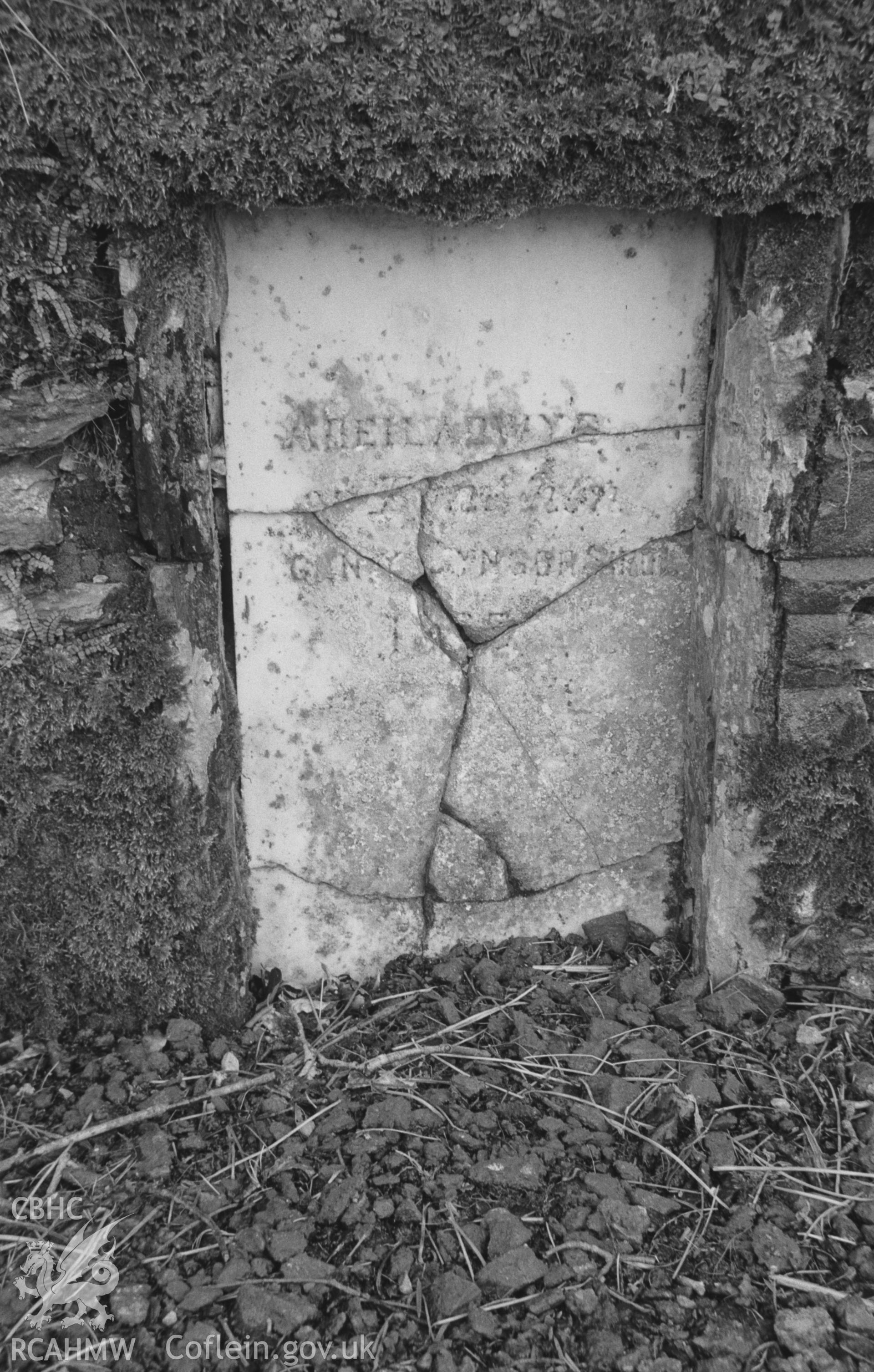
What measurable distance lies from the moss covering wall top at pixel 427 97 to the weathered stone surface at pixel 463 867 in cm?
135

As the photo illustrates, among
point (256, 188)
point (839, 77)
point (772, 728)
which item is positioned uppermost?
point (839, 77)

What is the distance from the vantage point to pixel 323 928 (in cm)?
226

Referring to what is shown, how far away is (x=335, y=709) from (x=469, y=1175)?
0.98m

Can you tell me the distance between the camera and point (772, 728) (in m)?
1.99

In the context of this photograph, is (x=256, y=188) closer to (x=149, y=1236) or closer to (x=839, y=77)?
(x=839, y=77)

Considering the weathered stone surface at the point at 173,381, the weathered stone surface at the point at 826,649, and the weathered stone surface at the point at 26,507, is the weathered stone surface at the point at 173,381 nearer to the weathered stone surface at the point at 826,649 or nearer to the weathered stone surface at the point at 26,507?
the weathered stone surface at the point at 26,507

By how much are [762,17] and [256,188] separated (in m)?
0.90

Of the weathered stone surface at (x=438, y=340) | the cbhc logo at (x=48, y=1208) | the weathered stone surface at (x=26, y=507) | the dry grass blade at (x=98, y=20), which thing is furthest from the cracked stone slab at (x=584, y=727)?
the dry grass blade at (x=98, y=20)

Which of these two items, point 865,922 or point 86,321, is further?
point 865,922

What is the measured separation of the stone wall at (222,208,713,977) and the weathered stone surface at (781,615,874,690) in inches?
11.3

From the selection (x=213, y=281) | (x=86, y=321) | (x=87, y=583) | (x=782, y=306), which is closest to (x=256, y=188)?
(x=213, y=281)

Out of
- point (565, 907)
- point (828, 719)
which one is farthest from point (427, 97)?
point (565, 907)

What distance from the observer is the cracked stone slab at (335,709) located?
2047mm

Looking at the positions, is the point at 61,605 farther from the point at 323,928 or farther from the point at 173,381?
the point at 323,928
